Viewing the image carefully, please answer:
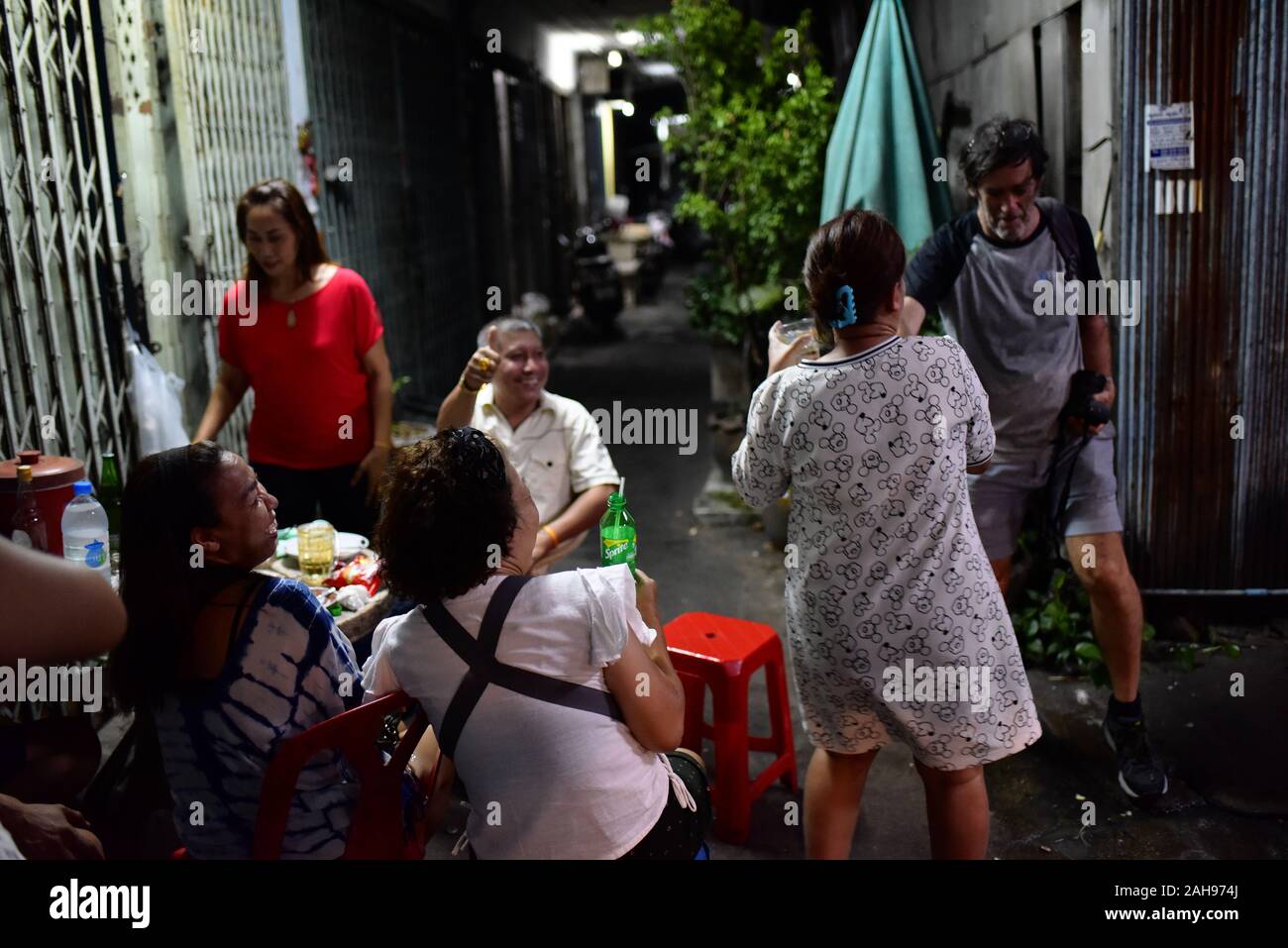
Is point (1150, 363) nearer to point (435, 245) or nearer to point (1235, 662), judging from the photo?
point (1235, 662)

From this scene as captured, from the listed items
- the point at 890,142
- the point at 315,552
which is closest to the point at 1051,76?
the point at 890,142

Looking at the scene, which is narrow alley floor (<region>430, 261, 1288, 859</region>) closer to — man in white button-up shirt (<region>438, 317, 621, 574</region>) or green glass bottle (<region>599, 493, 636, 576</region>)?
man in white button-up shirt (<region>438, 317, 621, 574</region>)

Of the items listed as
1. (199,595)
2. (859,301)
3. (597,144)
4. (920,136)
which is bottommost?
(199,595)

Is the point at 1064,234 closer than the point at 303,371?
Yes

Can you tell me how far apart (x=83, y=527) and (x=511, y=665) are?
5.53ft

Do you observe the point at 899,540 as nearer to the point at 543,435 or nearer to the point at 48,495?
the point at 543,435

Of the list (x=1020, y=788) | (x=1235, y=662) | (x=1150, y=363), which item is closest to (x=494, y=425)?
(x=1020, y=788)

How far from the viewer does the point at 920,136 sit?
5.41m

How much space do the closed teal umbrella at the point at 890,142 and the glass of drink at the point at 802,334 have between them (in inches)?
101

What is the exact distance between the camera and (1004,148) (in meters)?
3.28

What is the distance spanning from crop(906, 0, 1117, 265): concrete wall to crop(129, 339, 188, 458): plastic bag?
11.1ft

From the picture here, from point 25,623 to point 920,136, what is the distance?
4.87 m

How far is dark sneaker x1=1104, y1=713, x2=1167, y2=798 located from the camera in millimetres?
3457

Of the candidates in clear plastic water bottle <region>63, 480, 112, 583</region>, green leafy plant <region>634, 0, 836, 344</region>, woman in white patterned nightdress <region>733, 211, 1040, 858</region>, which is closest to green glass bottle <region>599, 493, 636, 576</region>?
woman in white patterned nightdress <region>733, 211, 1040, 858</region>
